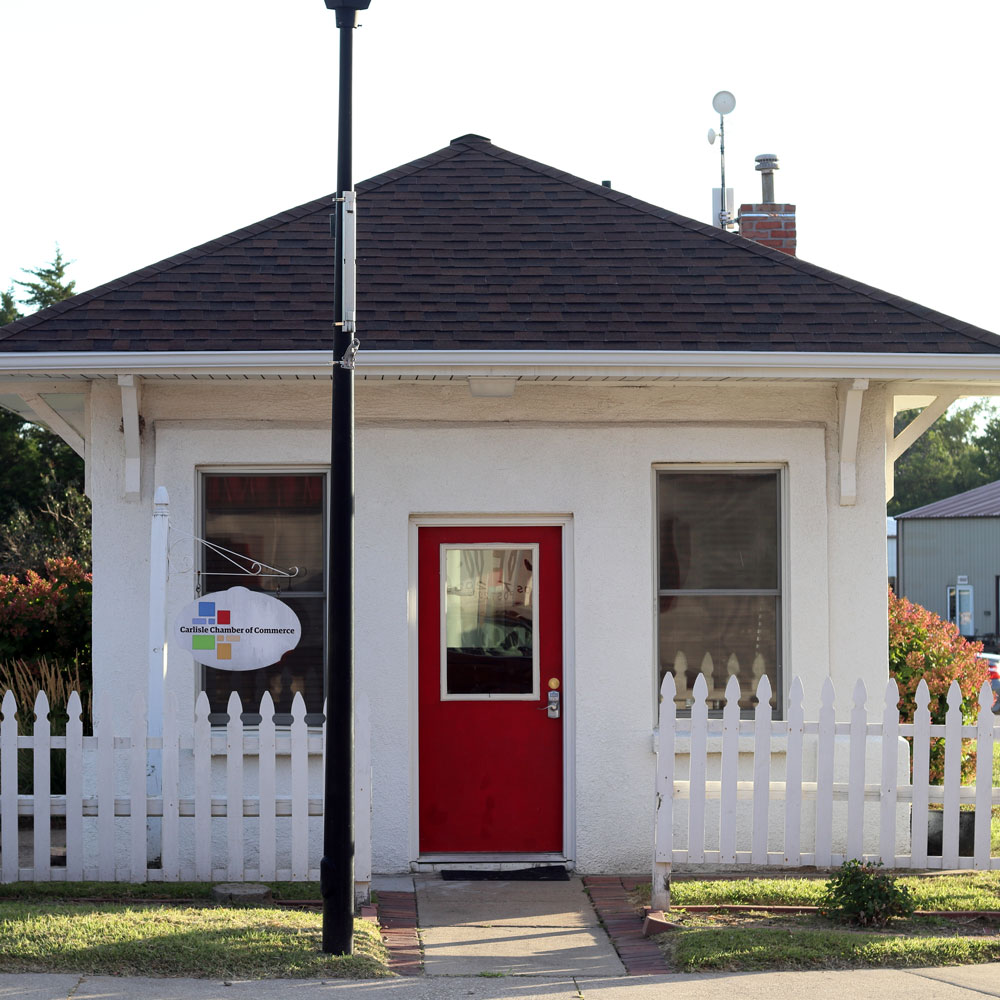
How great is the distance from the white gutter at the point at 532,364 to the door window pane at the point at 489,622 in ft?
4.28

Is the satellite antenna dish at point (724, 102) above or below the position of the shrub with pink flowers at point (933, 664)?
above

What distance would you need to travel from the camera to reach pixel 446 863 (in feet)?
26.5

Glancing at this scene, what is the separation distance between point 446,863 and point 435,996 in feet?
8.54

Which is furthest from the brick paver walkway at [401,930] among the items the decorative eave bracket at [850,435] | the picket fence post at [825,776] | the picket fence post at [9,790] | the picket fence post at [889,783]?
the decorative eave bracket at [850,435]

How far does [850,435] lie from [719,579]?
1.26 meters

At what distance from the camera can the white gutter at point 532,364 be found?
299 inches

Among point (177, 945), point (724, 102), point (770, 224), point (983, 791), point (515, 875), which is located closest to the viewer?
→ point (177, 945)

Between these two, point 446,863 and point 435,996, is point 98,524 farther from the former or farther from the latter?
point 435,996

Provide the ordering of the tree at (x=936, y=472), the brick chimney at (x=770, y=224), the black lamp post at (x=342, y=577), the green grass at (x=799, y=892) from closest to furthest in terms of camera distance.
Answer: the black lamp post at (x=342, y=577), the green grass at (x=799, y=892), the brick chimney at (x=770, y=224), the tree at (x=936, y=472)

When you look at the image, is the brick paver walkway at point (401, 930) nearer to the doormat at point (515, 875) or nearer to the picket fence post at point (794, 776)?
the doormat at point (515, 875)

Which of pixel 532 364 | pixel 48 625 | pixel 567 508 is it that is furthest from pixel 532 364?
pixel 48 625

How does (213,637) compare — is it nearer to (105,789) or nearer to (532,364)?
(105,789)

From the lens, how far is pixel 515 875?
799cm

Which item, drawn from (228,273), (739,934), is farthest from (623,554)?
(228,273)
